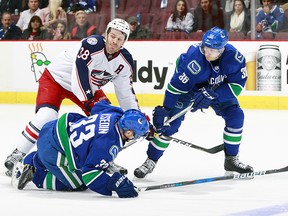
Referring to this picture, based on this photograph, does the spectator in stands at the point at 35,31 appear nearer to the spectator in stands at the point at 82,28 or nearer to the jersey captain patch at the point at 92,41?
the spectator in stands at the point at 82,28

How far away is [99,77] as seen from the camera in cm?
601

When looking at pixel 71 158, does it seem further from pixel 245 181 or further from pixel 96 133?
pixel 245 181

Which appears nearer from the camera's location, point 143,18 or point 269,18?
point 269,18

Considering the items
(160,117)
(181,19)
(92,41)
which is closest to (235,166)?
(160,117)

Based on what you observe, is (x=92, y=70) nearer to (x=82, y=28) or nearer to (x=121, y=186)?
(x=121, y=186)

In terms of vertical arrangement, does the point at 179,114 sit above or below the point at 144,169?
above

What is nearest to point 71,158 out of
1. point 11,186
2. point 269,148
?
point 11,186

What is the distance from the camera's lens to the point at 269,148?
7117 millimetres

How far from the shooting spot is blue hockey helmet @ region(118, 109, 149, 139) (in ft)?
15.9

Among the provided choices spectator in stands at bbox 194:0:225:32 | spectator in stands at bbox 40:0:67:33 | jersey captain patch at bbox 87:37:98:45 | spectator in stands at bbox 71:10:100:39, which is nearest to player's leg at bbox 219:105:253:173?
jersey captain patch at bbox 87:37:98:45

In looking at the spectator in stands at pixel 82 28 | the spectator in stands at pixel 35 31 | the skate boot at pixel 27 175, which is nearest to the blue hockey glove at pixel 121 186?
the skate boot at pixel 27 175

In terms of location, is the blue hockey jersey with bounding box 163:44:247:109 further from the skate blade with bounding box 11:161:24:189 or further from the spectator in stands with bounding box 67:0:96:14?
the spectator in stands with bounding box 67:0:96:14

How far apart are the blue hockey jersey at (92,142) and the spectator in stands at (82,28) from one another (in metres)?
6.02

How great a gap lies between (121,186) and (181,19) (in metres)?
5.99
